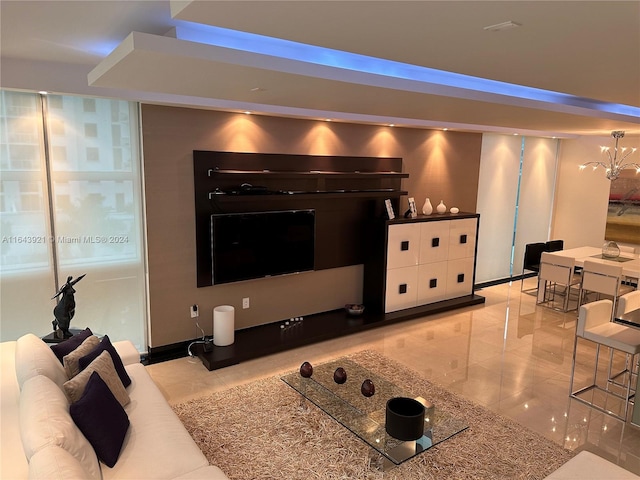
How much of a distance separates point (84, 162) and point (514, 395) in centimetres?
435

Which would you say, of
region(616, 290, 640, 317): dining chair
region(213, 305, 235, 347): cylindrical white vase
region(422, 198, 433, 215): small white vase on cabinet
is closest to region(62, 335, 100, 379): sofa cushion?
region(213, 305, 235, 347): cylindrical white vase

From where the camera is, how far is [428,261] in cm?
608

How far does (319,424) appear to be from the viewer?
3.44 m

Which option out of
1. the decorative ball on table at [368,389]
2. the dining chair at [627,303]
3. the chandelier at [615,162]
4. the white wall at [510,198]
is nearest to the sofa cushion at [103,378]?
the decorative ball on table at [368,389]

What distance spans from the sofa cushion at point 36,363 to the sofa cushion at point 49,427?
9.4 inches

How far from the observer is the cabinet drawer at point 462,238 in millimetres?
6293

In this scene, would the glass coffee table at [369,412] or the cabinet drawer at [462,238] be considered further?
the cabinet drawer at [462,238]

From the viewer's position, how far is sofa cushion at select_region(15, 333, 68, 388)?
263cm

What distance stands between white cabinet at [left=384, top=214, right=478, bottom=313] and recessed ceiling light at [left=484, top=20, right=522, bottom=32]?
144 inches

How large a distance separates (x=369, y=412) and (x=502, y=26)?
2431 mm

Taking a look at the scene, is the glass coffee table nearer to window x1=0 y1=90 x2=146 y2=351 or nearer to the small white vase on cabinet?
window x1=0 y1=90 x2=146 y2=351

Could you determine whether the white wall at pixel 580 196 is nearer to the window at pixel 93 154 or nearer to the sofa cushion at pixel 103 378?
the window at pixel 93 154

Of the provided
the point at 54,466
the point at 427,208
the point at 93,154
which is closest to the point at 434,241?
the point at 427,208

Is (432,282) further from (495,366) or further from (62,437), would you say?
(62,437)
